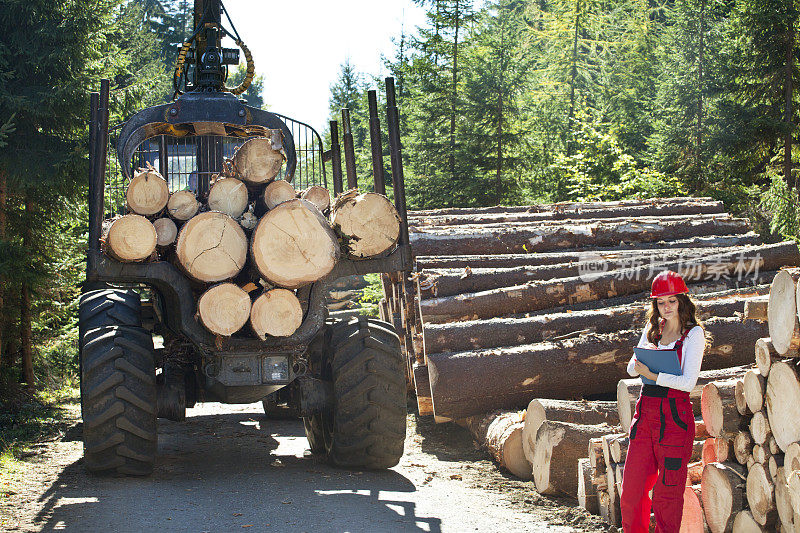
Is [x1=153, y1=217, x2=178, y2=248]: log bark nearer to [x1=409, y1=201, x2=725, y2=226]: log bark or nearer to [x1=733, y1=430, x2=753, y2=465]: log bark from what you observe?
[x1=733, y1=430, x2=753, y2=465]: log bark

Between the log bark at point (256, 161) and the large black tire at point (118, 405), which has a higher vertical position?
the log bark at point (256, 161)

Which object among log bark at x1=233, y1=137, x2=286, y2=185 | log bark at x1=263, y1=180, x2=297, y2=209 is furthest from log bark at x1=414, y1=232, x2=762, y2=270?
log bark at x1=233, y1=137, x2=286, y2=185

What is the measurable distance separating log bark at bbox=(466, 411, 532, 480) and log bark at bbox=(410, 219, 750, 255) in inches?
135

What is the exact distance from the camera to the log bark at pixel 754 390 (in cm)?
487

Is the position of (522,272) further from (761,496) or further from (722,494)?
(761,496)

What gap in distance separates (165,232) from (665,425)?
13.1 ft

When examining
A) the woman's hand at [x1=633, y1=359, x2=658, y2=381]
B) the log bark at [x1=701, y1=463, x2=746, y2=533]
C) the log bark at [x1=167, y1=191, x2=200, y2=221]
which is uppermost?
the log bark at [x1=167, y1=191, x2=200, y2=221]

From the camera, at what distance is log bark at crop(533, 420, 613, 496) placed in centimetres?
656

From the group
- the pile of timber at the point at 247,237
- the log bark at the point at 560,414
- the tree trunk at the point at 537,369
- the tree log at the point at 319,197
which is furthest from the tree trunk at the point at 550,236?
the pile of timber at the point at 247,237

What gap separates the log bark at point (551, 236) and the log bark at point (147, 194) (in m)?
5.01

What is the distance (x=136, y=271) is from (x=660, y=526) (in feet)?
13.8

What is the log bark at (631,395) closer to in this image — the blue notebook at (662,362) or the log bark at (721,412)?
the log bark at (721,412)

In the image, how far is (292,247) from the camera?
21.0 feet

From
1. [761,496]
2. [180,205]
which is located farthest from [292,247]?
[761,496]
